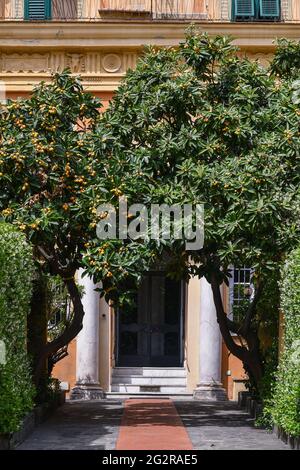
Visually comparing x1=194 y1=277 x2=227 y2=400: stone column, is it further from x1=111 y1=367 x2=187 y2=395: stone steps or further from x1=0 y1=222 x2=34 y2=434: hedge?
x1=0 y1=222 x2=34 y2=434: hedge

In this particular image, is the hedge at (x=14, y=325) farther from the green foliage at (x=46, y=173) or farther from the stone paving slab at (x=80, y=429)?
the green foliage at (x=46, y=173)

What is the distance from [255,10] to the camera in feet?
81.9

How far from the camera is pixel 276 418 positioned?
1547 centimetres

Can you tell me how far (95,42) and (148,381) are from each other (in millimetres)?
7978

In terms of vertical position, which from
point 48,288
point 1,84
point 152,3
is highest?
point 152,3

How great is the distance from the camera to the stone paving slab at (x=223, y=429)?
15008mm

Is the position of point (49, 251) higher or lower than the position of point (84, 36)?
lower

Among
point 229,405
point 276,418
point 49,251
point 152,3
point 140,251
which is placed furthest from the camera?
point 152,3

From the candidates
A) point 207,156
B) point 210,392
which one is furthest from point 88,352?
point 207,156

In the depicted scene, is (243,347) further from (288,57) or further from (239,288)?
(239,288)

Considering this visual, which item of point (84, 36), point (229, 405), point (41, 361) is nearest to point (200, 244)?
point (41, 361)

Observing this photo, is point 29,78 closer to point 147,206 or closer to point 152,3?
point 152,3

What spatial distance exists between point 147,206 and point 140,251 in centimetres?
75

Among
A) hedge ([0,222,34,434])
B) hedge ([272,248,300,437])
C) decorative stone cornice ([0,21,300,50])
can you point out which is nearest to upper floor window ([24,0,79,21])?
decorative stone cornice ([0,21,300,50])
